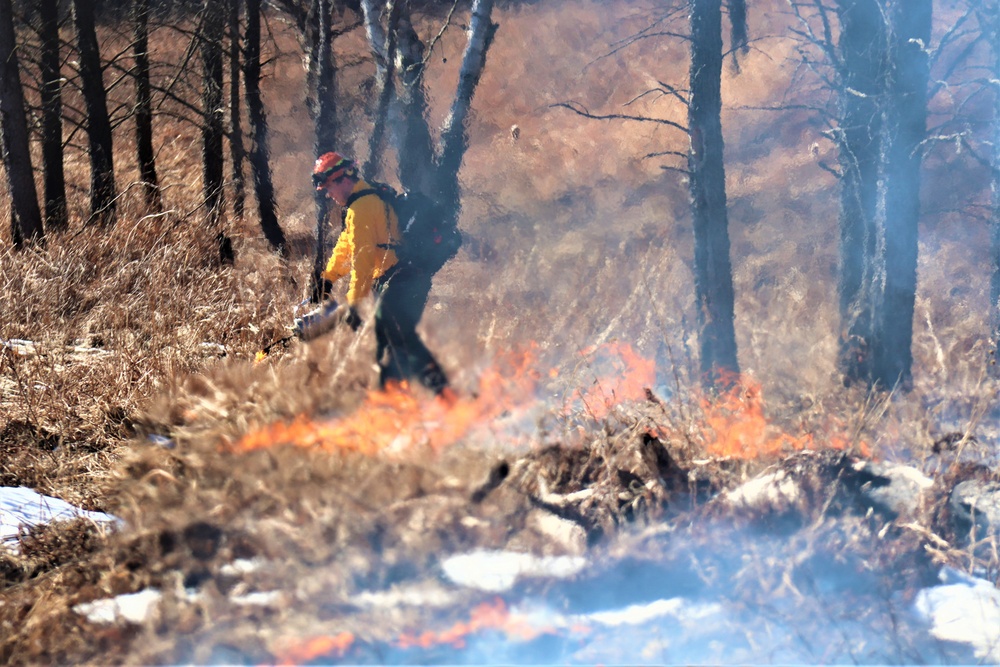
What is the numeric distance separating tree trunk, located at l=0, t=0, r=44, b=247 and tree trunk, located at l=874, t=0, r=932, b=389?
7.39m

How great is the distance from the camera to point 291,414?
4.56 metres

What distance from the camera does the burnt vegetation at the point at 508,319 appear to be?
3754 mm

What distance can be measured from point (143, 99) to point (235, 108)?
1254mm

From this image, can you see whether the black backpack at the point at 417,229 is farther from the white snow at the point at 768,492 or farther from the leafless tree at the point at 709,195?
the leafless tree at the point at 709,195

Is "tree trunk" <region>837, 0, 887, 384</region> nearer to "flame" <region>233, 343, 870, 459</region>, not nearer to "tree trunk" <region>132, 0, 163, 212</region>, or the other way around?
"flame" <region>233, 343, 870, 459</region>

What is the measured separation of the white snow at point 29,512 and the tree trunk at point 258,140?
3974mm

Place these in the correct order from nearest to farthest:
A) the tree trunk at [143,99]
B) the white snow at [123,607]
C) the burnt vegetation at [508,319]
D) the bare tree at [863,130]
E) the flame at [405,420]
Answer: the white snow at [123,607]
the burnt vegetation at [508,319]
the flame at [405,420]
the bare tree at [863,130]
the tree trunk at [143,99]

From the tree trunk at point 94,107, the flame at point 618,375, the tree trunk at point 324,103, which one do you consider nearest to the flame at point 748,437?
the flame at point 618,375

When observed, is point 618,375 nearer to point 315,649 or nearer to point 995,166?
point 315,649

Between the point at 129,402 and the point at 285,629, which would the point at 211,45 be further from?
the point at 285,629

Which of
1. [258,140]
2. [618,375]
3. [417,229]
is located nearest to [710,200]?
[618,375]

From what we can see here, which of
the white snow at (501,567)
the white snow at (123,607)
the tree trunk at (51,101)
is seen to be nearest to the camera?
the white snow at (123,607)

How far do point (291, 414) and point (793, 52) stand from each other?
22.7 feet

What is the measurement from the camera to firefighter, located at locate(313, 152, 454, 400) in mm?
5184
